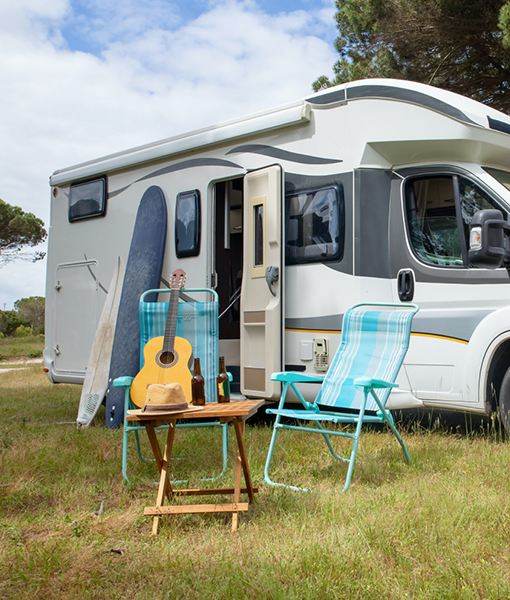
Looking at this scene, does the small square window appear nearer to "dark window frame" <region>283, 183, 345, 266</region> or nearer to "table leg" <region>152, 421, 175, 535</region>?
"dark window frame" <region>283, 183, 345, 266</region>

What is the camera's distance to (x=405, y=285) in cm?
580

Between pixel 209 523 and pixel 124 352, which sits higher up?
pixel 124 352

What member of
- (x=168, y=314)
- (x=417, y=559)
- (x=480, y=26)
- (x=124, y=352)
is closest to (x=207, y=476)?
(x=168, y=314)

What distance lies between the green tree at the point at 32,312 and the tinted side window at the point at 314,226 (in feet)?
82.2

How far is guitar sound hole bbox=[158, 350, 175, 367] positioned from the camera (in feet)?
17.8

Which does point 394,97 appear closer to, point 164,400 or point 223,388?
point 223,388

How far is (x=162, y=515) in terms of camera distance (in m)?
3.67

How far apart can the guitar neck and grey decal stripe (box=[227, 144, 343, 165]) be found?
5.19ft

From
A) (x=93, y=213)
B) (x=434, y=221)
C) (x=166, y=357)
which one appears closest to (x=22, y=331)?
(x=93, y=213)

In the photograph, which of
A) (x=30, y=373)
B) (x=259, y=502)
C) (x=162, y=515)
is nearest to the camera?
(x=162, y=515)

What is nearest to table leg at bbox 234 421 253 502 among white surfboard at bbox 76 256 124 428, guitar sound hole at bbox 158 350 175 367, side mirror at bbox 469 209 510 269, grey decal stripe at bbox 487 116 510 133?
guitar sound hole at bbox 158 350 175 367

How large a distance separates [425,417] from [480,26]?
7143 millimetres

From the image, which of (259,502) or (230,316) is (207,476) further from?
(230,316)

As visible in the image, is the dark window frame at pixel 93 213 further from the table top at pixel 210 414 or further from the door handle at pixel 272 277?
the table top at pixel 210 414
